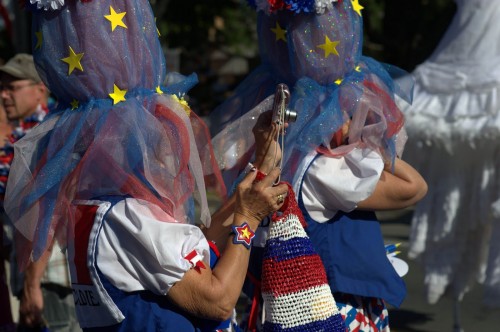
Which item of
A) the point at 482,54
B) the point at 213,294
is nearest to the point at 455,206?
the point at 482,54

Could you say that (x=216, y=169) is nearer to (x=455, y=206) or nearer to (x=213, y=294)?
(x=213, y=294)

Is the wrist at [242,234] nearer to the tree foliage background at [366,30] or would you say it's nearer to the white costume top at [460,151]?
the white costume top at [460,151]

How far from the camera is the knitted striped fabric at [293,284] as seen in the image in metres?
2.96


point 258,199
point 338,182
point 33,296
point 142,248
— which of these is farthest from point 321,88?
point 33,296

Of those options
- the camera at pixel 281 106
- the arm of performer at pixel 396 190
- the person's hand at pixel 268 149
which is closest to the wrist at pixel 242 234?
the person's hand at pixel 268 149

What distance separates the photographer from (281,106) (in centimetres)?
309

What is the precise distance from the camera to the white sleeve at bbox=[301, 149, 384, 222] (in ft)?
11.4

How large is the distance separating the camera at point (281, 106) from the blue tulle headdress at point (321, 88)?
38 centimetres

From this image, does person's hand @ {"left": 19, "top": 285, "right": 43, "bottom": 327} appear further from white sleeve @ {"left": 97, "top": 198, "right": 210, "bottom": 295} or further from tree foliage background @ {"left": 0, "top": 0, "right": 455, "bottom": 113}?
tree foliage background @ {"left": 0, "top": 0, "right": 455, "bottom": 113}

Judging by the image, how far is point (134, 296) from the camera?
9.17ft

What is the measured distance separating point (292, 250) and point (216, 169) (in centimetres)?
43

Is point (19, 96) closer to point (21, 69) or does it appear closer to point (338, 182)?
point (21, 69)

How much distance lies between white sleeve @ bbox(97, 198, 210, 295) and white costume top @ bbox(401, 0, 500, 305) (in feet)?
10.3

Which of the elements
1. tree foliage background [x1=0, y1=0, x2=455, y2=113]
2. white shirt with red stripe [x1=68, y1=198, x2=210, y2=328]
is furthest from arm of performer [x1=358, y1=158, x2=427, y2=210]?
tree foliage background [x1=0, y1=0, x2=455, y2=113]
